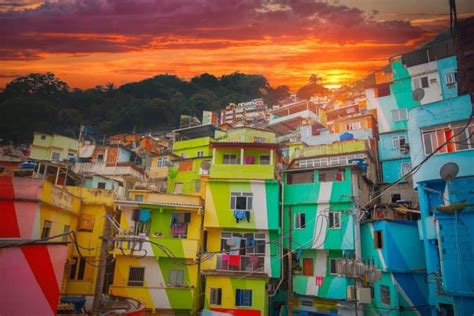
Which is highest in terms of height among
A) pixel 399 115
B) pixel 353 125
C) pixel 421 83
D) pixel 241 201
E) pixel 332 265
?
pixel 353 125

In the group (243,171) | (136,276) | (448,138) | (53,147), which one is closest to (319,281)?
(243,171)

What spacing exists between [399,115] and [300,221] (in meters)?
6.94

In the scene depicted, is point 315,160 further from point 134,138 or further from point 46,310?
point 46,310

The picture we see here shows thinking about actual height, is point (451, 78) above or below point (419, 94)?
above

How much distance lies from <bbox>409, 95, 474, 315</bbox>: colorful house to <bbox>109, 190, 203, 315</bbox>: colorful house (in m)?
6.69

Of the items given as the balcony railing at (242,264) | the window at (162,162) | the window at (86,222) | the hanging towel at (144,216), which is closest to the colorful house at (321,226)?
the balcony railing at (242,264)

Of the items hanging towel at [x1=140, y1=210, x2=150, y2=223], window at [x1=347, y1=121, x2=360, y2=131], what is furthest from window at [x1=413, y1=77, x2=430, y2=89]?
hanging towel at [x1=140, y1=210, x2=150, y2=223]

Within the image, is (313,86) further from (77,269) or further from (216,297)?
(77,269)

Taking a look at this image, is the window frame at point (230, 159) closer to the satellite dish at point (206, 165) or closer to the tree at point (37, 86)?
the satellite dish at point (206, 165)

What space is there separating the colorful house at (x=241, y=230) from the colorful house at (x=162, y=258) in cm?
53

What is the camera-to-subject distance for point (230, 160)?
12.3m

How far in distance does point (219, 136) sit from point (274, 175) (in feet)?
25.8

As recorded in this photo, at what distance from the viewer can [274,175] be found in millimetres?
11461

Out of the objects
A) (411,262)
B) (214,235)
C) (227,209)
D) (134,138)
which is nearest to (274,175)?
(227,209)
